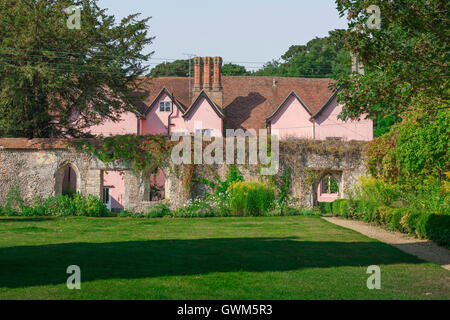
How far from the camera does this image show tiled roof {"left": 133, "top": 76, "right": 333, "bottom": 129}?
1380 inches

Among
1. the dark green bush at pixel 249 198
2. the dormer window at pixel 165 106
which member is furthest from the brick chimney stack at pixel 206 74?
the dark green bush at pixel 249 198

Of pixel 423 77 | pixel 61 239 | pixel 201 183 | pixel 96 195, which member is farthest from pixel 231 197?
pixel 423 77

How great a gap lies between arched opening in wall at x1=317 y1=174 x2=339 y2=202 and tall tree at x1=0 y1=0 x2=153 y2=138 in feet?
56.1

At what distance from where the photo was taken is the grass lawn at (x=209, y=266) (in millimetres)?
6668

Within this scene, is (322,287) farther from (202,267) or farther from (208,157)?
(208,157)

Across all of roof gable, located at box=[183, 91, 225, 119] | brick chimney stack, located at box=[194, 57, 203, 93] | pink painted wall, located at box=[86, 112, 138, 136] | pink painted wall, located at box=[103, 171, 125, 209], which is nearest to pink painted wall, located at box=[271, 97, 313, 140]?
roof gable, located at box=[183, 91, 225, 119]

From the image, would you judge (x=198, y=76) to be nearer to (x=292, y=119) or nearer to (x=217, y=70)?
(x=217, y=70)

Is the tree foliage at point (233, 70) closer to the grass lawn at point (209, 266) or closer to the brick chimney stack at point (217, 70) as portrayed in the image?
the brick chimney stack at point (217, 70)

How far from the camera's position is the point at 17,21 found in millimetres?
21312

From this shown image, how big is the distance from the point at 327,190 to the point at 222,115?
10.3 meters

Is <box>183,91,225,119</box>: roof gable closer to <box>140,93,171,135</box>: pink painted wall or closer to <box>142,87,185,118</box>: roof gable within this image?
<box>142,87,185,118</box>: roof gable

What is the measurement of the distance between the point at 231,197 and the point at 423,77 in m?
13.8

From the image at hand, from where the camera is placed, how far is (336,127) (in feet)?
112

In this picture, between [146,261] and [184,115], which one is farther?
[184,115]
